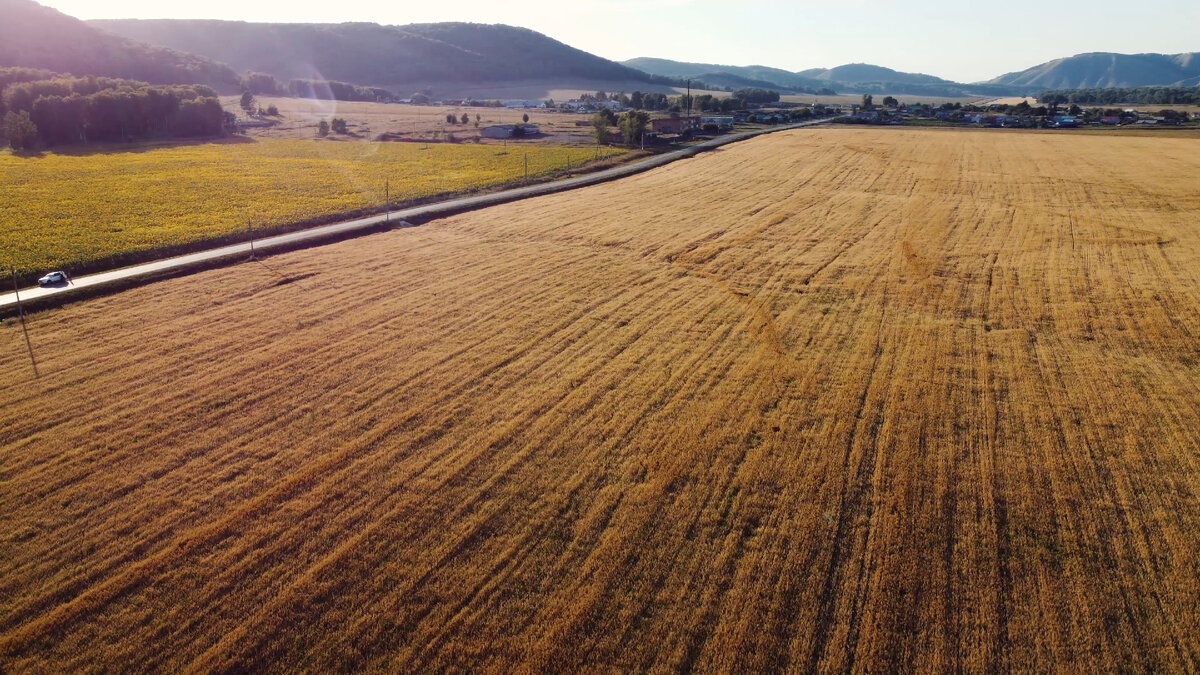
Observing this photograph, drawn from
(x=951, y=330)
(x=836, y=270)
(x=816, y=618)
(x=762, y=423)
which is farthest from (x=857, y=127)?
(x=816, y=618)

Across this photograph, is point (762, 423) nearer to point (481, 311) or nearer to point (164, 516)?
point (481, 311)

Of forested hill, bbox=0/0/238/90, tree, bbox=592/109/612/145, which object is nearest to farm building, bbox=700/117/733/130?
tree, bbox=592/109/612/145

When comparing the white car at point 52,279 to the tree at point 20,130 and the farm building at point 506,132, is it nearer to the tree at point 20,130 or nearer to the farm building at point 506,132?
the tree at point 20,130

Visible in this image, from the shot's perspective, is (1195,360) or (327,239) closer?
(1195,360)

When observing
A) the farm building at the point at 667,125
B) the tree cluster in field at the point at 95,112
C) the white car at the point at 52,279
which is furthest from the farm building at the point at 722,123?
the white car at the point at 52,279

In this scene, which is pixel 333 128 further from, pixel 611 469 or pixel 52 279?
pixel 611 469

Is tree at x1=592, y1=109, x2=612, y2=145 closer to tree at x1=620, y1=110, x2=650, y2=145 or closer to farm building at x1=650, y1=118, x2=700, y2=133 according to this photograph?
tree at x1=620, y1=110, x2=650, y2=145

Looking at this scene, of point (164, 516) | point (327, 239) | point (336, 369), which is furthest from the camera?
point (327, 239)
